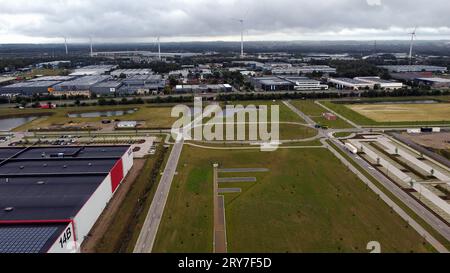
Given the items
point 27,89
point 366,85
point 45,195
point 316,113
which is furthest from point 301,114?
point 27,89

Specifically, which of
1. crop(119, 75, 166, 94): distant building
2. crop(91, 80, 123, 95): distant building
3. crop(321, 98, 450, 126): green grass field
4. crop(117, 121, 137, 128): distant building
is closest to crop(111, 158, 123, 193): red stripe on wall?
crop(117, 121, 137, 128): distant building

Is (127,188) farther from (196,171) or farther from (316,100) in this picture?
(316,100)

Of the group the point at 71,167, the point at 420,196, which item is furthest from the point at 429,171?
the point at 71,167

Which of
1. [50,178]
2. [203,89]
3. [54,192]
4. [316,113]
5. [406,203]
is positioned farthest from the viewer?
[203,89]

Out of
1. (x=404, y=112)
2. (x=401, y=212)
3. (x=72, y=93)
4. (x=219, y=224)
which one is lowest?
(x=219, y=224)

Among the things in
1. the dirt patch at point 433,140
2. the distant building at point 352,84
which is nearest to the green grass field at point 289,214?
the dirt patch at point 433,140

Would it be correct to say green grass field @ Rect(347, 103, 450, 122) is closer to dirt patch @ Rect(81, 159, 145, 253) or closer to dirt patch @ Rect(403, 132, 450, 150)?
dirt patch @ Rect(403, 132, 450, 150)

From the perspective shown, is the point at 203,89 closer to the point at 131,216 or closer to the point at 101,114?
the point at 101,114
